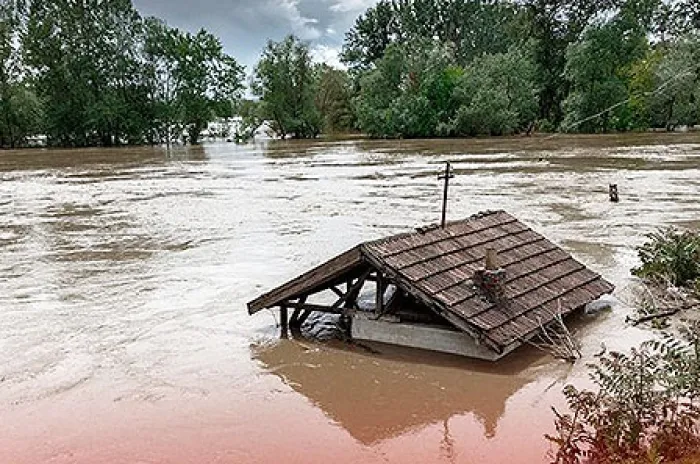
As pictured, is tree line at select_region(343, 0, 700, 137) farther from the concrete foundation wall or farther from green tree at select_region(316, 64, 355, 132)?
the concrete foundation wall

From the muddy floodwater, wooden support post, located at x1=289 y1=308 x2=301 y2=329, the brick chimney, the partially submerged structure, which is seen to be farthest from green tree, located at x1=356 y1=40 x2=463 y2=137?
the brick chimney

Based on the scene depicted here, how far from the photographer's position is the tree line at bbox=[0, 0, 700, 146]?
5525 centimetres

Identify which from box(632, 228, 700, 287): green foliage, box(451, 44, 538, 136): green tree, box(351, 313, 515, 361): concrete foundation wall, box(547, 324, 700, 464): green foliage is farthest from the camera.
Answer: box(451, 44, 538, 136): green tree

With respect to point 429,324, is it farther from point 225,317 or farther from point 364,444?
point 225,317

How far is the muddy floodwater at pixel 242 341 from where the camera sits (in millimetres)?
6633

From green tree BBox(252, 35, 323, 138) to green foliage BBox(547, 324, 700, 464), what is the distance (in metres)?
61.0

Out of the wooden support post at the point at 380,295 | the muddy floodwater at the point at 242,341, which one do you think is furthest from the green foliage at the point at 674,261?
the wooden support post at the point at 380,295

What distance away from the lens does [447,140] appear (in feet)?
182

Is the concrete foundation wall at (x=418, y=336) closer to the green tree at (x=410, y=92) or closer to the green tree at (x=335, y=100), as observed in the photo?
the green tree at (x=410, y=92)

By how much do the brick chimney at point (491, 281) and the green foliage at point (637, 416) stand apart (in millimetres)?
2405

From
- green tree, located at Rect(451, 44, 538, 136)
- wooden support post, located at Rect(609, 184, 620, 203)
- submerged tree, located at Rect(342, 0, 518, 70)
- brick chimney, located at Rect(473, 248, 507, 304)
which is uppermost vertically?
submerged tree, located at Rect(342, 0, 518, 70)

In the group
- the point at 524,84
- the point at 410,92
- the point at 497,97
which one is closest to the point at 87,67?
the point at 410,92

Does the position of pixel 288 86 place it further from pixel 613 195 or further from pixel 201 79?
pixel 613 195

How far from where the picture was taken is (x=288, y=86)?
6494 centimetres
